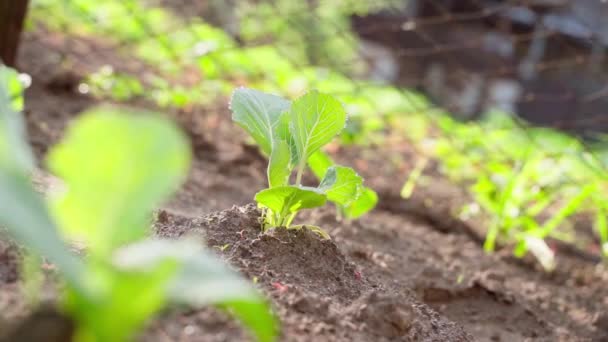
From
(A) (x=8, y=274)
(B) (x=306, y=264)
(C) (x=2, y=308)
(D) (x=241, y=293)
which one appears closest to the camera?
(D) (x=241, y=293)

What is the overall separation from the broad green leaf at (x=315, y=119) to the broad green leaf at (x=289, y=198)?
3.4 inches

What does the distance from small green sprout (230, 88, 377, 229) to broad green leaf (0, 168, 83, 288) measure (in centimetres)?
48

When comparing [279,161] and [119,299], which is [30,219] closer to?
[119,299]

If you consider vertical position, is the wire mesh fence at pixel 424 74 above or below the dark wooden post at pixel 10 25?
below

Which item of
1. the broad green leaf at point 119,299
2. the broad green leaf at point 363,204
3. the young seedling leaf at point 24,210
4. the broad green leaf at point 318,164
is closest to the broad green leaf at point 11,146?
the young seedling leaf at point 24,210

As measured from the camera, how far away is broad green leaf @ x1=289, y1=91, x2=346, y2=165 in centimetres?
111

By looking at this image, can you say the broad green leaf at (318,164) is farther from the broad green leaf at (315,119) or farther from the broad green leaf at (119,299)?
the broad green leaf at (119,299)

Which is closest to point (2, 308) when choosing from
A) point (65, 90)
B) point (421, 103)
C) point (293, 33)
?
point (65, 90)

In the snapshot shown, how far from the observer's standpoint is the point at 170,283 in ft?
2.01

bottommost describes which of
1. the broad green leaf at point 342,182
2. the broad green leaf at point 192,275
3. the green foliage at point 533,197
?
the green foliage at point 533,197

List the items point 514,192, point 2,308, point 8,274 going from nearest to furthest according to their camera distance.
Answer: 1. point 2,308
2. point 8,274
3. point 514,192

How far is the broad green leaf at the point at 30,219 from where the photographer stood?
600mm

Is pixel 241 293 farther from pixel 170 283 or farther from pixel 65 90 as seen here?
pixel 65 90

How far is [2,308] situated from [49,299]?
52mm
